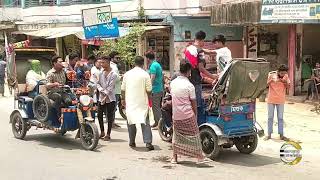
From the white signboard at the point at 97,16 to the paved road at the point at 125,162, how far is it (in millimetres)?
6036

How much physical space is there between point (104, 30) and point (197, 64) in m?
8.10

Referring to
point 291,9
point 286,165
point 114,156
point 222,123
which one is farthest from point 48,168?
point 291,9

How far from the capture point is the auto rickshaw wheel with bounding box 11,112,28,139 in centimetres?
1018

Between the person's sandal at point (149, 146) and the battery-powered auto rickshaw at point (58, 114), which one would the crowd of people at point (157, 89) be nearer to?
the person's sandal at point (149, 146)

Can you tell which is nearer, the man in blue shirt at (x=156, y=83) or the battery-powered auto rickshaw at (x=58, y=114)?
the battery-powered auto rickshaw at (x=58, y=114)

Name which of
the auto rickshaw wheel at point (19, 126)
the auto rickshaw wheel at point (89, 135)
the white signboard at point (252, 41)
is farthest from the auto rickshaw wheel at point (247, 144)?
the white signboard at point (252, 41)

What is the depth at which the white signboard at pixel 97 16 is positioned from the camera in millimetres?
15820

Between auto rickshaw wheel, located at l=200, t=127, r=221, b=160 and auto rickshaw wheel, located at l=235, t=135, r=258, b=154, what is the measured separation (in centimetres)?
77

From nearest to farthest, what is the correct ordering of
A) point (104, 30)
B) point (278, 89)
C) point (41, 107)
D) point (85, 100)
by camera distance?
point (85, 100) → point (41, 107) → point (278, 89) → point (104, 30)

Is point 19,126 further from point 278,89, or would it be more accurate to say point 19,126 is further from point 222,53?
point 278,89

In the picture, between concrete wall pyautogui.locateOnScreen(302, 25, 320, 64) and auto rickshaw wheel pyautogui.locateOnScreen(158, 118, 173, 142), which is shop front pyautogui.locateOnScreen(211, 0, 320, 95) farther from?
auto rickshaw wheel pyautogui.locateOnScreen(158, 118, 173, 142)

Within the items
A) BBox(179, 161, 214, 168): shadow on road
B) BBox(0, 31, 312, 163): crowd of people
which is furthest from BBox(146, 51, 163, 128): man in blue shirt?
BBox(179, 161, 214, 168): shadow on road

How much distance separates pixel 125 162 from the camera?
8117 millimetres

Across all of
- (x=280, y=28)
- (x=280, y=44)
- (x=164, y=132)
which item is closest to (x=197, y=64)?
(x=164, y=132)
